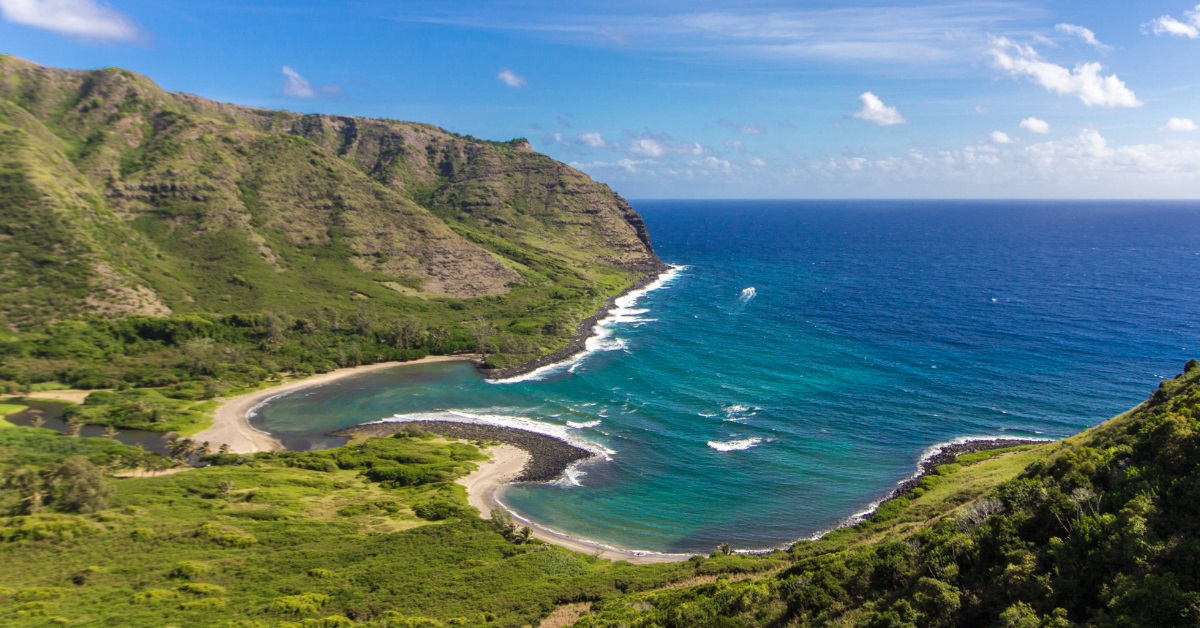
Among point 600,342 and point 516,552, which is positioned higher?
point 600,342

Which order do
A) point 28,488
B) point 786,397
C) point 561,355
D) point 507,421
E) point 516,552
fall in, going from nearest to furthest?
point 516,552 < point 28,488 < point 507,421 < point 786,397 < point 561,355

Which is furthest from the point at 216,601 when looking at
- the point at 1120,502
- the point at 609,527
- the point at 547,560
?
the point at 1120,502

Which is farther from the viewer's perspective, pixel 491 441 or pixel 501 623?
pixel 491 441

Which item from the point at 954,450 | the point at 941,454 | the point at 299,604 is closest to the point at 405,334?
the point at 299,604

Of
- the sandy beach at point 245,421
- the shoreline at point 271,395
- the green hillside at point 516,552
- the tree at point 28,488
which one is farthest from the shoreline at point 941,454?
the sandy beach at point 245,421

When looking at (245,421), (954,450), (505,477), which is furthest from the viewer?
(245,421)

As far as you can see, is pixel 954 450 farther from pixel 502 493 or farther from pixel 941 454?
pixel 502 493

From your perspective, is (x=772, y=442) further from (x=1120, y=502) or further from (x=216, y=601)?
(x=216, y=601)
